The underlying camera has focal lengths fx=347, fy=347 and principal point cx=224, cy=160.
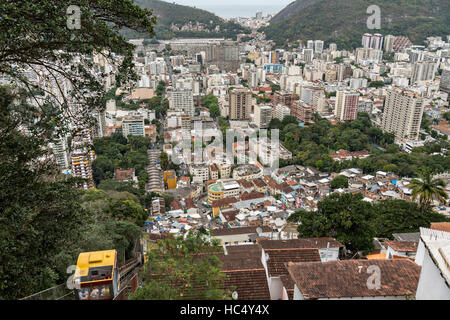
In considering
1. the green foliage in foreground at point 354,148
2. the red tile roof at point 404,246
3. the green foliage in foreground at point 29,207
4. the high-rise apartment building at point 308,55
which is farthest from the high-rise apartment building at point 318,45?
the green foliage in foreground at point 29,207

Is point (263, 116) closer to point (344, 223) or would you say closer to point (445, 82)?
point (344, 223)

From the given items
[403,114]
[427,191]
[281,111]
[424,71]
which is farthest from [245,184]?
[424,71]

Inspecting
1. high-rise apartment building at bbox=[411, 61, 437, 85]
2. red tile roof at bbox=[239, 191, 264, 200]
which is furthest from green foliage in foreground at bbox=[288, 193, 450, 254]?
Result: high-rise apartment building at bbox=[411, 61, 437, 85]

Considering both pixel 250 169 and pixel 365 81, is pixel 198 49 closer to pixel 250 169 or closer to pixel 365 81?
pixel 365 81

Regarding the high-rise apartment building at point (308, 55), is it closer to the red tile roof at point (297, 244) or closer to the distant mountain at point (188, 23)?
the distant mountain at point (188, 23)

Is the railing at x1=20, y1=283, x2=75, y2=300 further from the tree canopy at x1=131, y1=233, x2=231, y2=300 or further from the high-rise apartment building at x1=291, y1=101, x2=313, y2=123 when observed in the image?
the high-rise apartment building at x1=291, y1=101, x2=313, y2=123

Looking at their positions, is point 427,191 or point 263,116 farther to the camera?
point 263,116
